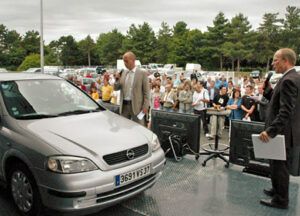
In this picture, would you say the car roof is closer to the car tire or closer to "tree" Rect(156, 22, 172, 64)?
the car tire

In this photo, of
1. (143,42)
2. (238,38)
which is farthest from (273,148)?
(143,42)

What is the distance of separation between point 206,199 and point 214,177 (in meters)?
0.93

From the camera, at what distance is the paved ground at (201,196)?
3697mm

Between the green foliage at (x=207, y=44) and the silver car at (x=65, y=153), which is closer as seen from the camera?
the silver car at (x=65, y=153)

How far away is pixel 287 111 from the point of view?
3.44 metres

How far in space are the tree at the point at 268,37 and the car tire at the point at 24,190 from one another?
6581cm

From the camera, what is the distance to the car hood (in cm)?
310

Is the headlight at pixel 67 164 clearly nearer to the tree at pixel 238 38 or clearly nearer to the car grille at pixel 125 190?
the car grille at pixel 125 190

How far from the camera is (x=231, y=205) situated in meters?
3.89

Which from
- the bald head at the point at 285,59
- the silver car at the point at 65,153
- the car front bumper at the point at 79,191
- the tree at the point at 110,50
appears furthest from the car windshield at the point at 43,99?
the tree at the point at 110,50

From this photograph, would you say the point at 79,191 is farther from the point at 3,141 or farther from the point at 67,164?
the point at 3,141

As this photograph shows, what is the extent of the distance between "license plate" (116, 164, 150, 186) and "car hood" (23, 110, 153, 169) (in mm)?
287

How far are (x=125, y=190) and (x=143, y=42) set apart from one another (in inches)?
2919

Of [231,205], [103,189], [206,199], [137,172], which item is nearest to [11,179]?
[103,189]
